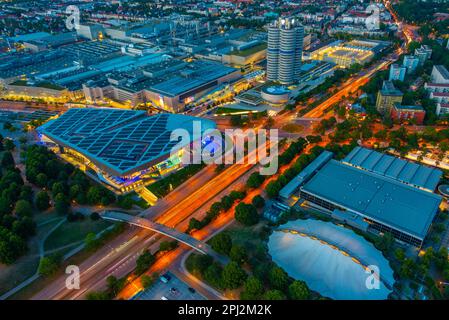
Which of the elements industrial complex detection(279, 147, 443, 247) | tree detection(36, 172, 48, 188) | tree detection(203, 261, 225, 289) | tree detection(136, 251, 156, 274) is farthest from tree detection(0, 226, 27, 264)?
industrial complex detection(279, 147, 443, 247)

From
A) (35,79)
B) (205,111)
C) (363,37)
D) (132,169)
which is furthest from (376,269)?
(363,37)

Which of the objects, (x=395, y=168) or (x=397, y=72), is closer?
(x=395, y=168)

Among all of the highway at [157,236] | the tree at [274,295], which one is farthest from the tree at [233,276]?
the highway at [157,236]

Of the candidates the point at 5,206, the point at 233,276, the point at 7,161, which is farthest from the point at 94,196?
the point at 233,276

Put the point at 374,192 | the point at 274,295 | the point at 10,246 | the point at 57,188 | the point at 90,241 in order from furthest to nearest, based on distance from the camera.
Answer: the point at 57,188 < the point at 374,192 < the point at 90,241 < the point at 10,246 < the point at 274,295

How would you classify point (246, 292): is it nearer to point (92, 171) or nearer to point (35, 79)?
point (92, 171)

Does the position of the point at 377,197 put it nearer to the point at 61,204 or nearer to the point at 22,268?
the point at 61,204
